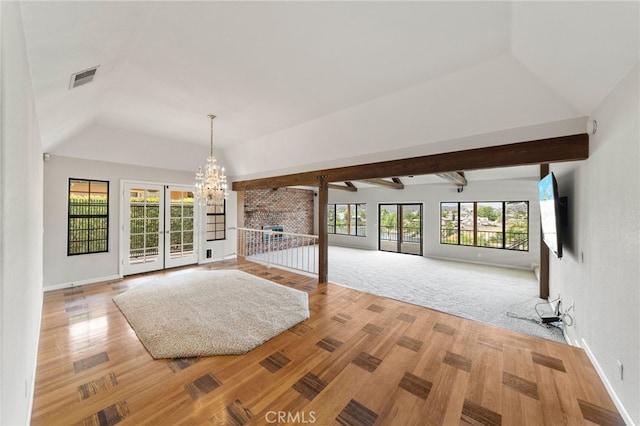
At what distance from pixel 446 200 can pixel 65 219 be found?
9694 millimetres

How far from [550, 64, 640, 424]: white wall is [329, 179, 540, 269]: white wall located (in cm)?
473

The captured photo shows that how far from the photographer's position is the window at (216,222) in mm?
6730

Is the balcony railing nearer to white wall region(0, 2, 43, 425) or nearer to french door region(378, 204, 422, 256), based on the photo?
french door region(378, 204, 422, 256)

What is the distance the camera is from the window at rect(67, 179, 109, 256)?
15.2ft

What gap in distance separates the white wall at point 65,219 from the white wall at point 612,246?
7.19 m

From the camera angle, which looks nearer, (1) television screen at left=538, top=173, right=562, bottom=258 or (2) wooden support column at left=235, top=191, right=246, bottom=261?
(1) television screen at left=538, top=173, right=562, bottom=258

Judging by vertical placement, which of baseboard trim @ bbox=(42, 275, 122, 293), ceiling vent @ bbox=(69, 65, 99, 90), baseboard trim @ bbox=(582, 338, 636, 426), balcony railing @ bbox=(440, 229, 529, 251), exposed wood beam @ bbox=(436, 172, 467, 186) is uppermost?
ceiling vent @ bbox=(69, 65, 99, 90)

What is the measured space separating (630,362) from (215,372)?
10.6ft

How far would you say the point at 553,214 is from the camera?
111 inches

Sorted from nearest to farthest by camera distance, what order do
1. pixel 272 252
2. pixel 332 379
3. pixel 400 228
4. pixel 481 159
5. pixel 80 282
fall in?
pixel 332 379 < pixel 481 159 < pixel 80 282 < pixel 272 252 < pixel 400 228

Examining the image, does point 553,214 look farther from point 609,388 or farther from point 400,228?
point 400,228

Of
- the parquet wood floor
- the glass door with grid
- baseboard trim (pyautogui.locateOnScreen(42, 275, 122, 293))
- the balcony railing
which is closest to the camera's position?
the parquet wood floor

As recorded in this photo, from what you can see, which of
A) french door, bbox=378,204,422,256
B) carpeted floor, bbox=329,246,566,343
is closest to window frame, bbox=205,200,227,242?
carpeted floor, bbox=329,246,566,343

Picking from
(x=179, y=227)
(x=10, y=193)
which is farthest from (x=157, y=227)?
(x=10, y=193)
